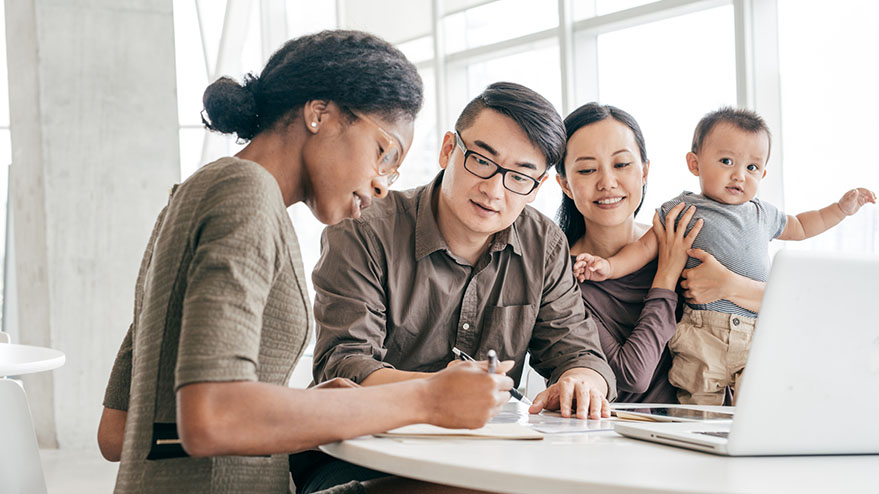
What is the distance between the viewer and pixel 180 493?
4.07ft

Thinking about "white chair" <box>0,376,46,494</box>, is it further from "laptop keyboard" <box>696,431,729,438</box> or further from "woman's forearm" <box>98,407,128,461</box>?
"laptop keyboard" <box>696,431,729,438</box>

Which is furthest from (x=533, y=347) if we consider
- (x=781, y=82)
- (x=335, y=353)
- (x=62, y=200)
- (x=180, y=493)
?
(x=62, y=200)

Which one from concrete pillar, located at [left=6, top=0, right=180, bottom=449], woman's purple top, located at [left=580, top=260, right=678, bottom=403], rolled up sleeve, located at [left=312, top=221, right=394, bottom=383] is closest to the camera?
rolled up sleeve, located at [left=312, top=221, right=394, bottom=383]

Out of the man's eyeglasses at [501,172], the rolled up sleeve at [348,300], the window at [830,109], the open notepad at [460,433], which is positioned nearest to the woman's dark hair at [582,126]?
the man's eyeglasses at [501,172]

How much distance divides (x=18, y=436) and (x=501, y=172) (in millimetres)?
1689

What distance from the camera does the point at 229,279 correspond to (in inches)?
44.1

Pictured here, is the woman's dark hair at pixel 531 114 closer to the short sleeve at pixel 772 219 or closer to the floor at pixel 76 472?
the short sleeve at pixel 772 219

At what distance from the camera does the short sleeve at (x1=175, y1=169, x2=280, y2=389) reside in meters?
1.09

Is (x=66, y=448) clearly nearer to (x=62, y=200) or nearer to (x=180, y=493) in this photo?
(x=62, y=200)

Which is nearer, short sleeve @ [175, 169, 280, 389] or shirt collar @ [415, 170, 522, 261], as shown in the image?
short sleeve @ [175, 169, 280, 389]

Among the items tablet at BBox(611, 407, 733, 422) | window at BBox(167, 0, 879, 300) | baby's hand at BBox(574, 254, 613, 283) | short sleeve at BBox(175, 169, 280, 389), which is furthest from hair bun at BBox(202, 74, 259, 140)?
window at BBox(167, 0, 879, 300)

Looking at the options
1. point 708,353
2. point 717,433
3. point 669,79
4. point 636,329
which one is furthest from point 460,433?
point 669,79

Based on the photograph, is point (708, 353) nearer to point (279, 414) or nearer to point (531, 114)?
point (531, 114)

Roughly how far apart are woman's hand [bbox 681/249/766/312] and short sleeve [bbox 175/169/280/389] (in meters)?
1.64
